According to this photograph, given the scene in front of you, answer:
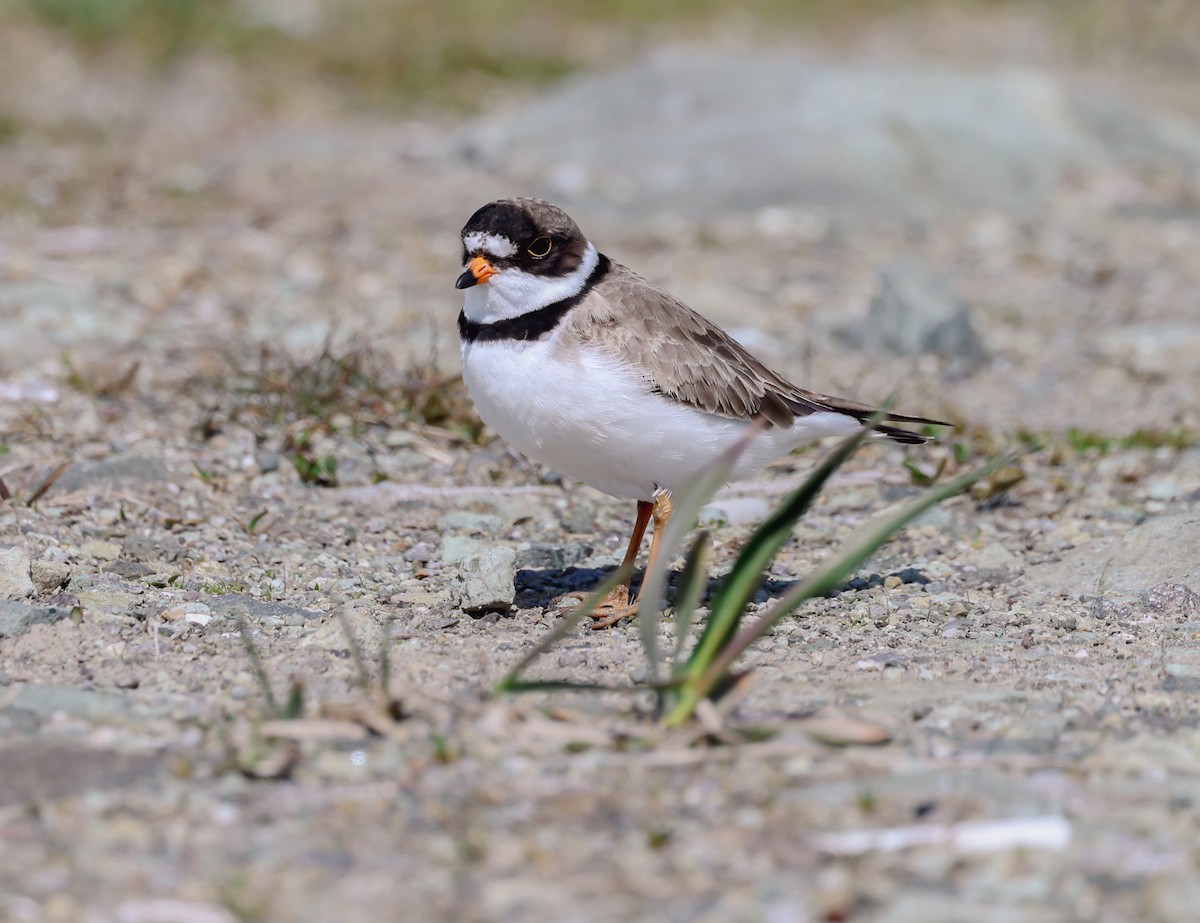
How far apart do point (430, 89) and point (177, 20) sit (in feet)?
8.13

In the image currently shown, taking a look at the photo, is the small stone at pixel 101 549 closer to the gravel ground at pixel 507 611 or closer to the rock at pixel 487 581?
the gravel ground at pixel 507 611

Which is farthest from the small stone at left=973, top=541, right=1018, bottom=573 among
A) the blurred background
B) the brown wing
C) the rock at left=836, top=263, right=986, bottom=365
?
the rock at left=836, top=263, right=986, bottom=365

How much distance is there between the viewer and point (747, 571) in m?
3.03

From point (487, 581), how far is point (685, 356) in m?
0.81

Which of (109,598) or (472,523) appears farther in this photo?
(472,523)

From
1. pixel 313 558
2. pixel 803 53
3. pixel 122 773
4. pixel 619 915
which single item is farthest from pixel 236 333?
pixel 803 53

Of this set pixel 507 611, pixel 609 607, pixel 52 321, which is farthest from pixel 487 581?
pixel 52 321

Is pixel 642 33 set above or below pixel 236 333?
above

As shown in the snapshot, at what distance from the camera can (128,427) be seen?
5473 mm

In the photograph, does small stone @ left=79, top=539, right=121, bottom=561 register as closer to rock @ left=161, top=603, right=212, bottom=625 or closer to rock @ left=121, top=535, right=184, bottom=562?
rock @ left=121, top=535, right=184, bottom=562

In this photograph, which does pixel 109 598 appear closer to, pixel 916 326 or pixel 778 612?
pixel 778 612

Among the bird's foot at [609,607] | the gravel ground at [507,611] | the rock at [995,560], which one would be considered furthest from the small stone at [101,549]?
the rock at [995,560]

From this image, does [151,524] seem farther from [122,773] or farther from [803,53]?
[803,53]

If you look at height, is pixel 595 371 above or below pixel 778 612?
above
